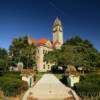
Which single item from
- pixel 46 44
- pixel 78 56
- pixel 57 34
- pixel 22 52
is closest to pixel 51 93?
pixel 78 56

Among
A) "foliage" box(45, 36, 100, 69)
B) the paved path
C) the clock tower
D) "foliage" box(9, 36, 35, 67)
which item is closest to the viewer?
the paved path

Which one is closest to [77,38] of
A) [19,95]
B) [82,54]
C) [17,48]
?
[82,54]

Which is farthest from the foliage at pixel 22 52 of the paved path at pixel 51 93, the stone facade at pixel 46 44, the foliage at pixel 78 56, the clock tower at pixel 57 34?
the paved path at pixel 51 93

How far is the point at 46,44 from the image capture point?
83000 millimetres

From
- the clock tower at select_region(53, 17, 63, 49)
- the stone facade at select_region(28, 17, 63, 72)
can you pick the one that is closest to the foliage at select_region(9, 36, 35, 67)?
the stone facade at select_region(28, 17, 63, 72)

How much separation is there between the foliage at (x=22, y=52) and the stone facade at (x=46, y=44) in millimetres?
4590

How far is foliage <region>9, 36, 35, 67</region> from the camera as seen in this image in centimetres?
6756

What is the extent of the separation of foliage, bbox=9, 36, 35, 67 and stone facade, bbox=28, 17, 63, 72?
459 cm

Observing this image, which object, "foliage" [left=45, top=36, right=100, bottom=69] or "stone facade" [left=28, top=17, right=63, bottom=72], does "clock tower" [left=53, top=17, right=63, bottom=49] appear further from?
"foliage" [left=45, top=36, right=100, bottom=69]

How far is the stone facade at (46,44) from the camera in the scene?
7931cm

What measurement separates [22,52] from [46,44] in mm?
17122

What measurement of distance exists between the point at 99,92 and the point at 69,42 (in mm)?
52418

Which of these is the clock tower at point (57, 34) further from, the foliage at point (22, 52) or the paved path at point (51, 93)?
the paved path at point (51, 93)

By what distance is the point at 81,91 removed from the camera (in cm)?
1612
